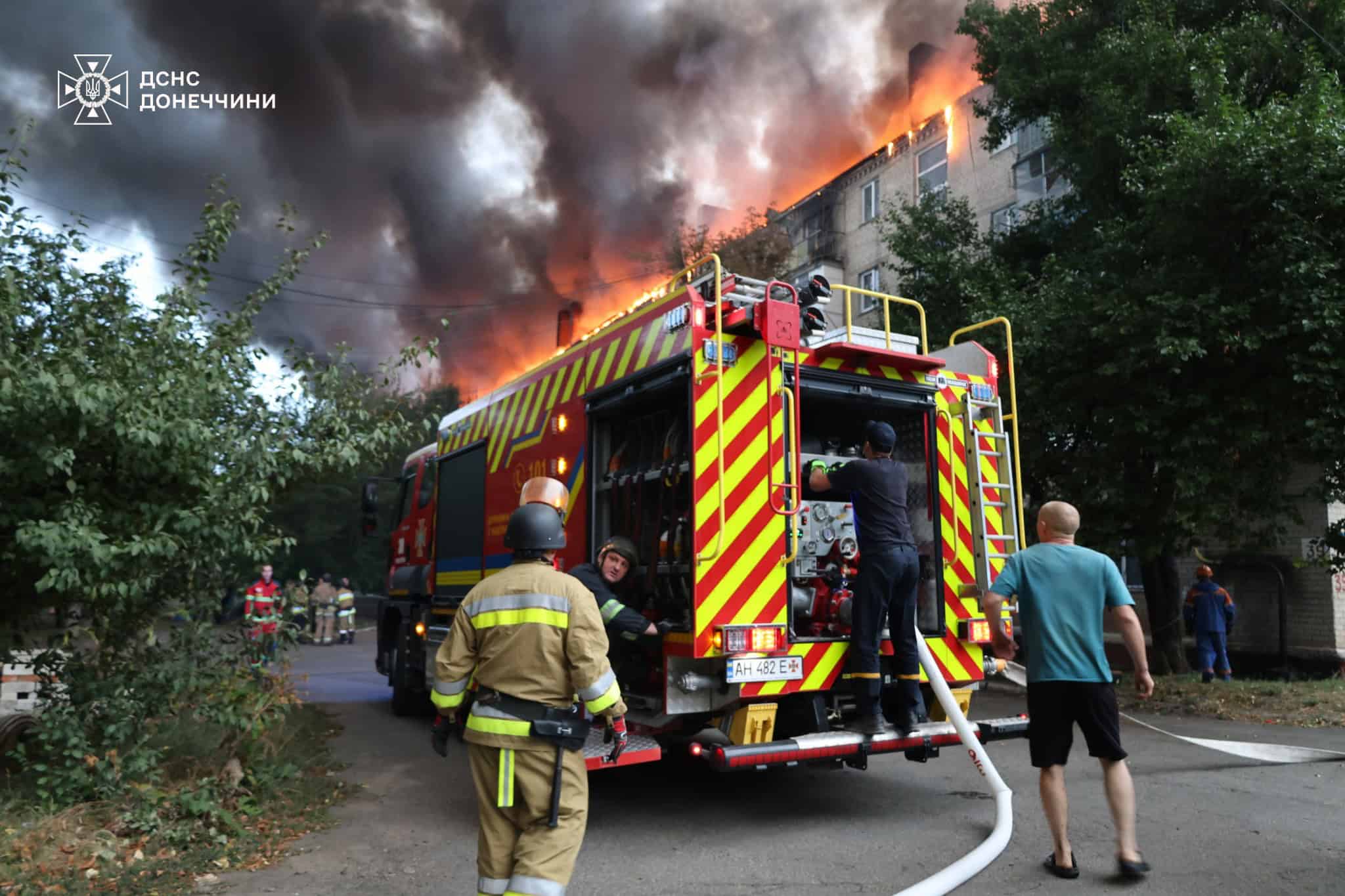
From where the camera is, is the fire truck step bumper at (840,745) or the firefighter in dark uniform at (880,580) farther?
the firefighter in dark uniform at (880,580)

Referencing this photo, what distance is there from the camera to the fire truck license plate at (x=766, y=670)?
520 centimetres

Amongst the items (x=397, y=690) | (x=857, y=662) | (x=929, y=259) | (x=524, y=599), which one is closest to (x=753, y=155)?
(x=929, y=259)

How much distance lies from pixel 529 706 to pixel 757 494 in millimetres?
2444

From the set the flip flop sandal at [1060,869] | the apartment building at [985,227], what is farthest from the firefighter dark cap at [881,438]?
the apartment building at [985,227]

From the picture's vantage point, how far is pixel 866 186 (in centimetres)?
2848

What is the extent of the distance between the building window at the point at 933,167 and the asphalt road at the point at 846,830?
20.3 meters

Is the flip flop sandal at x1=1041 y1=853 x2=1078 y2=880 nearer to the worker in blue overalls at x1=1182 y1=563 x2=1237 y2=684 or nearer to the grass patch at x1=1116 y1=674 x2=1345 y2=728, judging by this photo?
the grass patch at x1=1116 y1=674 x2=1345 y2=728

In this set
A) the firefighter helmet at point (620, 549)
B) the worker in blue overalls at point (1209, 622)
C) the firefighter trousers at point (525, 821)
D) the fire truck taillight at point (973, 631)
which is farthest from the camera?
the worker in blue overalls at point (1209, 622)

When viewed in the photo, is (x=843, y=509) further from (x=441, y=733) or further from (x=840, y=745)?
(x=441, y=733)

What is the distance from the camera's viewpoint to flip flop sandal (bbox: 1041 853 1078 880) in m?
4.42

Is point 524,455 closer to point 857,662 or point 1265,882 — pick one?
point 857,662

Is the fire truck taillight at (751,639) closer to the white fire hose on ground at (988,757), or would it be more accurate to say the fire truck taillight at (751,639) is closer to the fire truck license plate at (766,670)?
the fire truck license plate at (766,670)

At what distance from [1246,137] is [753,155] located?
19.1m

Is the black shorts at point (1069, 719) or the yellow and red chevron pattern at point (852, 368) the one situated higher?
the yellow and red chevron pattern at point (852, 368)
